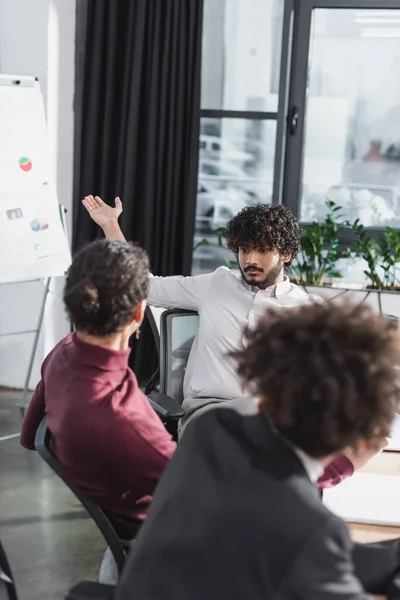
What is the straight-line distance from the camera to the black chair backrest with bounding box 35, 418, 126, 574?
1593 millimetres

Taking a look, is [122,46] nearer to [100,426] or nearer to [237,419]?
[100,426]

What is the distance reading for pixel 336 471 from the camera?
166 centimetres

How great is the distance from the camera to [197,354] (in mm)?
2645

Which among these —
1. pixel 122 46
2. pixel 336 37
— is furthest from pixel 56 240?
pixel 336 37

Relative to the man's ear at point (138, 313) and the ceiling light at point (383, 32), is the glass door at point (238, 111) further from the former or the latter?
the man's ear at point (138, 313)

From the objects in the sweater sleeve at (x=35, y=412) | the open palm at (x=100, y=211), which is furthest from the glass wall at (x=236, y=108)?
the sweater sleeve at (x=35, y=412)

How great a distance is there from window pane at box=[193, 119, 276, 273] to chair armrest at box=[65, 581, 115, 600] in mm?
3537

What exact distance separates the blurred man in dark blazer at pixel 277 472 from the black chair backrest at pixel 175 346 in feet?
4.53

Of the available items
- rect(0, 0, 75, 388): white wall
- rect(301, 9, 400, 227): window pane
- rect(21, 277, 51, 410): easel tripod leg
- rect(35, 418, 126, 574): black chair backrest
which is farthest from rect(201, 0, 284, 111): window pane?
rect(35, 418, 126, 574): black chair backrest

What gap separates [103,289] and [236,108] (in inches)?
129

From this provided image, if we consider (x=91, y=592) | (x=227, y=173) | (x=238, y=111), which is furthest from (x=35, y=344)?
(x=91, y=592)

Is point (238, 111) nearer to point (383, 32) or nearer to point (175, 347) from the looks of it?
point (383, 32)

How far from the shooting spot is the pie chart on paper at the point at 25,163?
13.0 feet

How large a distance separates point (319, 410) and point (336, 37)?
384 cm
